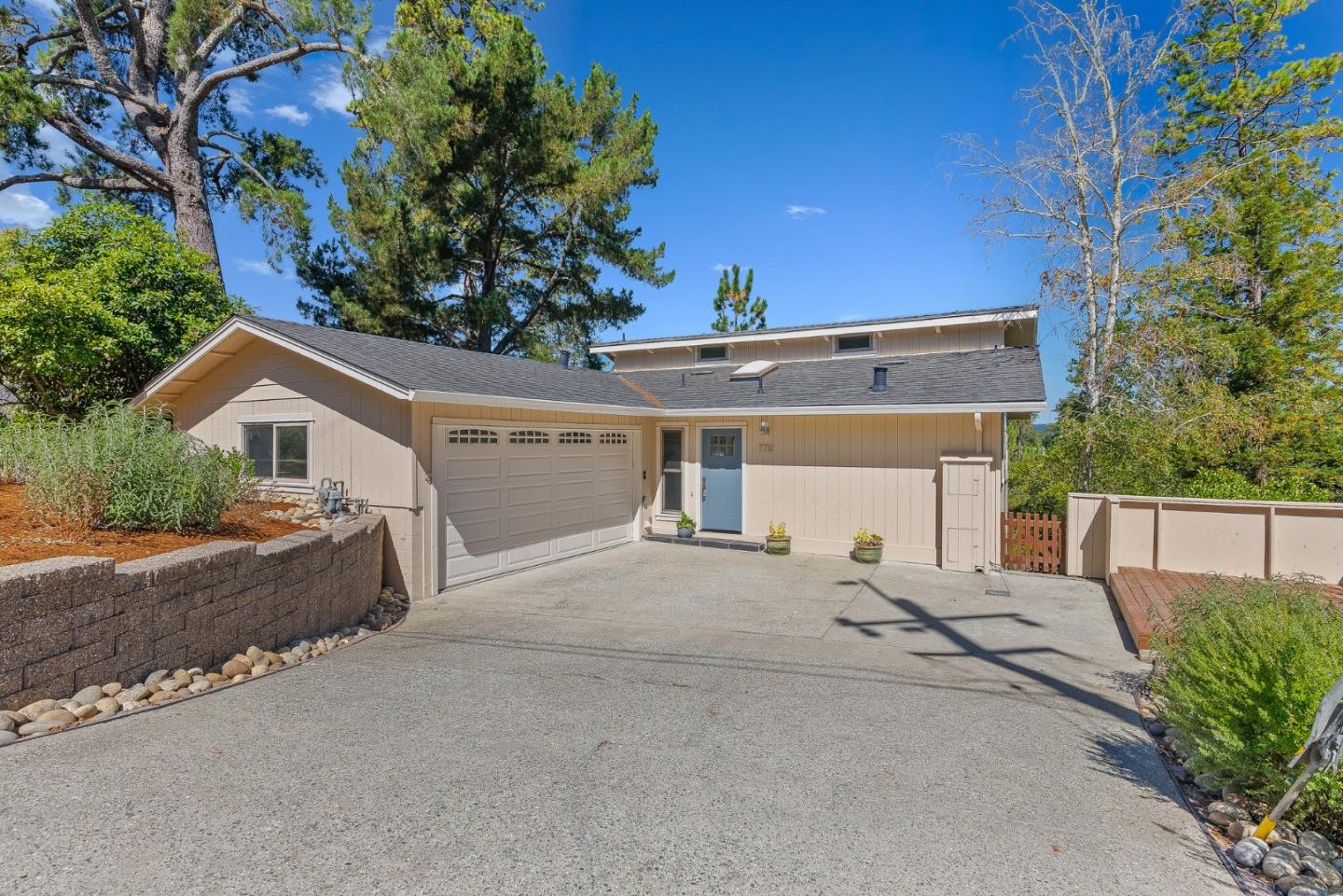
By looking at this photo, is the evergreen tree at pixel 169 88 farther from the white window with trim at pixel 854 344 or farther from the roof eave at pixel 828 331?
the white window with trim at pixel 854 344

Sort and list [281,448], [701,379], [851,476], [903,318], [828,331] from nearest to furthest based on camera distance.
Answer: [281,448], [851,476], [903,318], [828,331], [701,379]

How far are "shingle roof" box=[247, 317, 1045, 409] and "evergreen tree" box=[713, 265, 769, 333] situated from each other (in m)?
17.2

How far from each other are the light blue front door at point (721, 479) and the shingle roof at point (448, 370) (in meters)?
1.39

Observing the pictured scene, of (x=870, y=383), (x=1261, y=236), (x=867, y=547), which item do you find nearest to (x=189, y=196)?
(x=870, y=383)

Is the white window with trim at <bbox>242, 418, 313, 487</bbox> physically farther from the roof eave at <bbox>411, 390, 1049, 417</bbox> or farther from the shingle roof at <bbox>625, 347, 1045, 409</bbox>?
the shingle roof at <bbox>625, 347, 1045, 409</bbox>

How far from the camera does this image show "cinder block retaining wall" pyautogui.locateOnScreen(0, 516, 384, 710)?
3453mm

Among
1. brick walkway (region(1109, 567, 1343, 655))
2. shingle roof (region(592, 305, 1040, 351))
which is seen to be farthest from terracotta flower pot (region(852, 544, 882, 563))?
shingle roof (region(592, 305, 1040, 351))

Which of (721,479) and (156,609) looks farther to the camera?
(721,479)

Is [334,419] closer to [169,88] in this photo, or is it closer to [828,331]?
[828,331]

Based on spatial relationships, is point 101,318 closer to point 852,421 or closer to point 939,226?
point 852,421

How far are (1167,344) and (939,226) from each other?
4854mm

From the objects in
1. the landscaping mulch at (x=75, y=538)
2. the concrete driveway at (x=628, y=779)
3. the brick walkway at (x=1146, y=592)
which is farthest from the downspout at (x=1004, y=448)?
the landscaping mulch at (x=75, y=538)

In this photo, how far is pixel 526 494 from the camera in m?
8.76

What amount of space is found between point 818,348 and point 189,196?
14.7 metres
